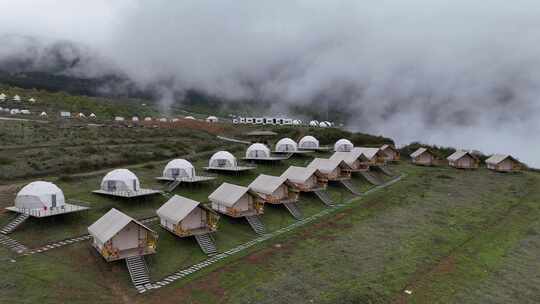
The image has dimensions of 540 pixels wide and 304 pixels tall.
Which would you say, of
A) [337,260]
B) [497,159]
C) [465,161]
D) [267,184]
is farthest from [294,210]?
[497,159]

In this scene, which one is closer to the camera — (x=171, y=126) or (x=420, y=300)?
(x=420, y=300)

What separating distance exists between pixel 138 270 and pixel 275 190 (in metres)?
22.1

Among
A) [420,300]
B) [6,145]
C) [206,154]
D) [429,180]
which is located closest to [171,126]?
[206,154]

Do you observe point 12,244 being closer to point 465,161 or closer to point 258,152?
point 258,152

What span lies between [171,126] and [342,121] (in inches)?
3462

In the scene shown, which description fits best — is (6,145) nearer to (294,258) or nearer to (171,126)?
(171,126)

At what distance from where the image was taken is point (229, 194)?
49125 millimetres

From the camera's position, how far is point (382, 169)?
252 feet

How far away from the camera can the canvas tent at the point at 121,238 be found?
1406 inches

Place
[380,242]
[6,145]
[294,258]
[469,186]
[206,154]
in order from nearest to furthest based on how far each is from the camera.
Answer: [294,258], [380,242], [469,186], [6,145], [206,154]

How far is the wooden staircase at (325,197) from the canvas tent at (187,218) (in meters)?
19.4

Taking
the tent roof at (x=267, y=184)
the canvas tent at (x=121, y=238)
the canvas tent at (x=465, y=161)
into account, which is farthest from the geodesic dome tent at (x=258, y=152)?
the canvas tent at (x=121, y=238)

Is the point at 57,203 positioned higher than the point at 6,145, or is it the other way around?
the point at 6,145

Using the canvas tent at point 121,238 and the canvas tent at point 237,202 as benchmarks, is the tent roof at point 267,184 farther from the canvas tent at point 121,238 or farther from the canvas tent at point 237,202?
the canvas tent at point 121,238
